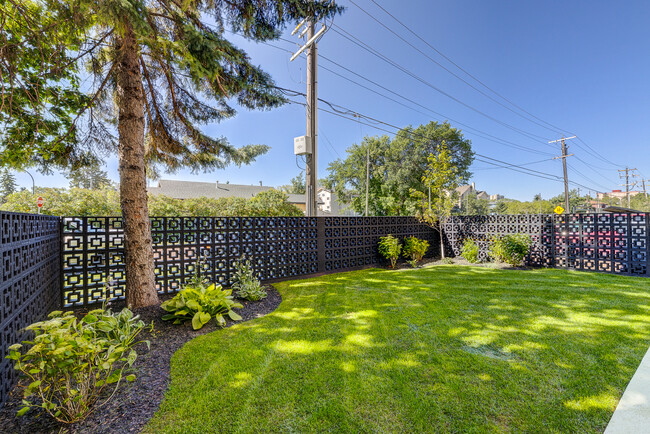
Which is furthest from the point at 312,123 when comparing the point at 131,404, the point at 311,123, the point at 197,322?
the point at 131,404

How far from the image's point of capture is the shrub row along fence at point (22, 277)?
166 centimetres

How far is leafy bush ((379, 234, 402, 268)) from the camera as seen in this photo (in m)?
6.71

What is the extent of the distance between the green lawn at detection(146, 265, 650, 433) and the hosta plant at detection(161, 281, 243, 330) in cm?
26

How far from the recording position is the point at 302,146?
6125mm

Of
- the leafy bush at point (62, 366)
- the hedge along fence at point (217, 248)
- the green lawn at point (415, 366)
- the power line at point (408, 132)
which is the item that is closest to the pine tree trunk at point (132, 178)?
the hedge along fence at point (217, 248)

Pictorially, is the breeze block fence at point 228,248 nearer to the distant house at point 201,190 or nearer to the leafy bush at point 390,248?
the leafy bush at point 390,248

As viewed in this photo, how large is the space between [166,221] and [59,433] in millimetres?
3124

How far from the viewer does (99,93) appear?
12.7ft

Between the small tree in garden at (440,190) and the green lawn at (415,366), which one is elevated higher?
the small tree in garden at (440,190)

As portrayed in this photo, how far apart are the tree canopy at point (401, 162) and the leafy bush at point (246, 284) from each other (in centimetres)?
1436

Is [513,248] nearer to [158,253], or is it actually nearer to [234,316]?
[234,316]

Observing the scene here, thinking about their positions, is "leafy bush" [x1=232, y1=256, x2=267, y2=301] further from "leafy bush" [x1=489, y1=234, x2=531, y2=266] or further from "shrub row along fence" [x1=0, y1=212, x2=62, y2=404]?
"leafy bush" [x1=489, y1=234, x2=531, y2=266]

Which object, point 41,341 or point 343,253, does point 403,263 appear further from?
point 41,341

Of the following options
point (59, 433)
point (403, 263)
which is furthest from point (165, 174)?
point (403, 263)
